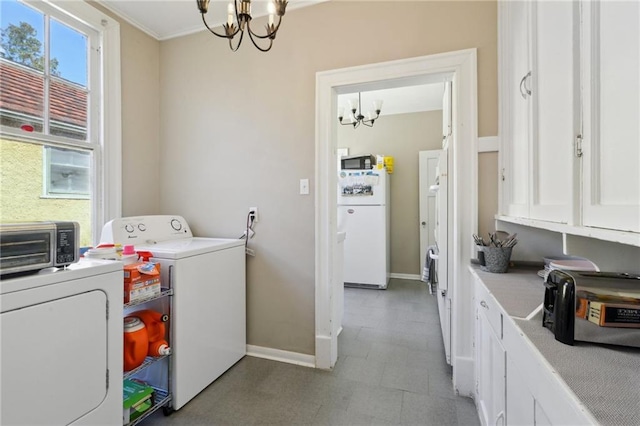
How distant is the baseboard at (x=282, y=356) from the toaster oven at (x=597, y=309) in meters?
1.74

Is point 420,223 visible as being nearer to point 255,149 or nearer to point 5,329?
point 255,149

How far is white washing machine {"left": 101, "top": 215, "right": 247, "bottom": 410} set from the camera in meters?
1.71

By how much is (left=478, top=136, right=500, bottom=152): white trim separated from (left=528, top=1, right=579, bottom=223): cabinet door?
0.55 m

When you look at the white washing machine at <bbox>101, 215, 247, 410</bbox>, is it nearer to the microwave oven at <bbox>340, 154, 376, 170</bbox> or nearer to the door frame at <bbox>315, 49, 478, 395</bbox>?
the door frame at <bbox>315, 49, 478, 395</bbox>

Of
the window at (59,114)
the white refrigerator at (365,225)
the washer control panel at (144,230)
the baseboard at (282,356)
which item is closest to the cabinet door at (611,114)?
the baseboard at (282,356)

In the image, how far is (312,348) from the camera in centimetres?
218

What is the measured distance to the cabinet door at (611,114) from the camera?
68 cm

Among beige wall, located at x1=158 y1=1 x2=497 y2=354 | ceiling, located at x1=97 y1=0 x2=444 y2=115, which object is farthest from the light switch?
ceiling, located at x1=97 y1=0 x2=444 y2=115

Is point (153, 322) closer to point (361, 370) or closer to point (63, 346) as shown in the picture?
point (63, 346)

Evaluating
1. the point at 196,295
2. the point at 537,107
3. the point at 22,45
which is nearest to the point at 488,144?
the point at 537,107

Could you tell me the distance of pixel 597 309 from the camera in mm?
711

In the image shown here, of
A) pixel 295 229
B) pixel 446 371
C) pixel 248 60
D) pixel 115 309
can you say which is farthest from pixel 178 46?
pixel 446 371

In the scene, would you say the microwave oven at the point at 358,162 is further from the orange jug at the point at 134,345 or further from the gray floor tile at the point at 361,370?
the orange jug at the point at 134,345

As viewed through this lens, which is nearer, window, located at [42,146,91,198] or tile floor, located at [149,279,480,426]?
tile floor, located at [149,279,480,426]
